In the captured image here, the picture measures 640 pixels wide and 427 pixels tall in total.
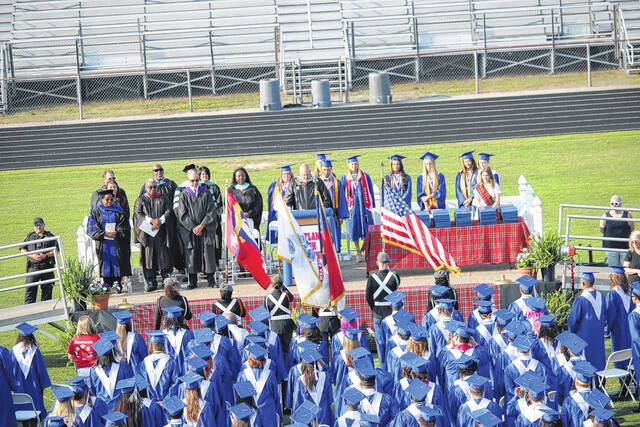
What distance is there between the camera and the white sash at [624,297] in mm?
11930

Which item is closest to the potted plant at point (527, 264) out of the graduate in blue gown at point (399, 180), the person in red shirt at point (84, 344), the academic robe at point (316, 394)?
the graduate in blue gown at point (399, 180)

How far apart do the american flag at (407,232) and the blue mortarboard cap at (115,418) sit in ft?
21.1

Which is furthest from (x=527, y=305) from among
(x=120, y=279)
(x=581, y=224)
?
(x=581, y=224)

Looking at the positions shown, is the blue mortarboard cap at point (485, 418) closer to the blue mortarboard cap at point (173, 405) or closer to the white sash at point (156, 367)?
the blue mortarboard cap at point (173, 405)

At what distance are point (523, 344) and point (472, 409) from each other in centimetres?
124

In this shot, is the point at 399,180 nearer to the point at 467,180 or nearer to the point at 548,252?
the point at 467,180

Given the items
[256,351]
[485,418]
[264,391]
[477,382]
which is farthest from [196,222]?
[485,418]

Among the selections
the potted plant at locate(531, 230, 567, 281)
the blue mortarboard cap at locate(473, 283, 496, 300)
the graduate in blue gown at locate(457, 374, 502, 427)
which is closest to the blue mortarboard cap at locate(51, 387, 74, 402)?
the graduate in blue gown at locate(457, 374, 502, 427)

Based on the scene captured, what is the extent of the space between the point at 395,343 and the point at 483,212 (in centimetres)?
512

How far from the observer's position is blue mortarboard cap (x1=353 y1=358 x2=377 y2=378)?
29.2ft

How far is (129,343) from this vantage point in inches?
436

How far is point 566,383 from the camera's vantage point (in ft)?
32.7

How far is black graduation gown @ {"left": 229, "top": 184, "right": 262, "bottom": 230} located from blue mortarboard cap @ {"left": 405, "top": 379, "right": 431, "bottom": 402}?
6824 mm

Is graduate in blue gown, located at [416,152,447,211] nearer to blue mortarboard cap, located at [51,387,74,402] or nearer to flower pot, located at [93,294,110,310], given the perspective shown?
flower pot, located at [93,294,110,310]
